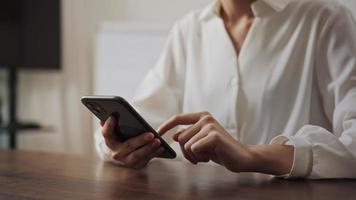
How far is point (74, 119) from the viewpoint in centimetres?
265

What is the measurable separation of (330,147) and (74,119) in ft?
6.27

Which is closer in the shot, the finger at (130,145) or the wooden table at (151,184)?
the wooden table at (151,184)

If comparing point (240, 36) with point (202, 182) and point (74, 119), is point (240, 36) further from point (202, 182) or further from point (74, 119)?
point (74, 119)

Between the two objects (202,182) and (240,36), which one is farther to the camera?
(240,36)

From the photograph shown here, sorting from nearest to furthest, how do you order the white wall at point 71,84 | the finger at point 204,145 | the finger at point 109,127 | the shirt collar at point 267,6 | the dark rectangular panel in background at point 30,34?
the finger at point 204,145 → the finger at point 109,127 → the shirt collar at point 267,6 → the white wall at point 71,84 → the dark rectangular panel in background at point 30,34

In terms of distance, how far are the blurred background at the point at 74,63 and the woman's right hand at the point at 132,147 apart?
3.62 feet

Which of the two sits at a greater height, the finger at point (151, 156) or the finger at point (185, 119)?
the finger at point (185, 119)

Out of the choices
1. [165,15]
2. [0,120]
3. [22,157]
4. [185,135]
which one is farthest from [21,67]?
[185,135]

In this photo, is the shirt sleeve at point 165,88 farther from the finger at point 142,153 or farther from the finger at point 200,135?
the finger at point 200,135

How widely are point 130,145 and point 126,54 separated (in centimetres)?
121

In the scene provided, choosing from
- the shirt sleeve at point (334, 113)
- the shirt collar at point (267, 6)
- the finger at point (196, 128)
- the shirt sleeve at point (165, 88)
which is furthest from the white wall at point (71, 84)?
the finger at point (196, 128)

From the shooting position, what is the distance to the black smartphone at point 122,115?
842 mm

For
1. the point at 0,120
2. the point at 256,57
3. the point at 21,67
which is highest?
the point at 256,57

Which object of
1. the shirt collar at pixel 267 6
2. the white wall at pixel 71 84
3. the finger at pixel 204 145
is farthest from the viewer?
the white wall at pixel 71 84
